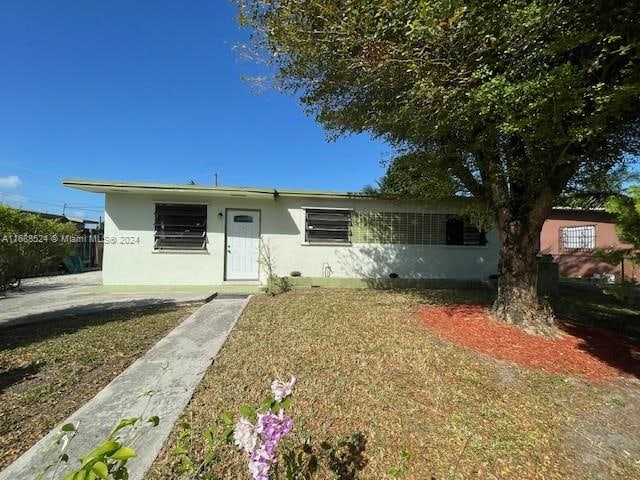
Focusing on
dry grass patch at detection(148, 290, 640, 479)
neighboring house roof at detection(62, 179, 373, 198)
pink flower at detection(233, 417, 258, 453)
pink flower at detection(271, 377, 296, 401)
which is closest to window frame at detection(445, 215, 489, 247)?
neighboring house roof at detection(62, 179, 373, 198)

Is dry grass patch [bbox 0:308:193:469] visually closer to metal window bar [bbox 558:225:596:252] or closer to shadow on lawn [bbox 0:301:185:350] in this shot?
shadow on lawn [bbox 0:301:185:350]

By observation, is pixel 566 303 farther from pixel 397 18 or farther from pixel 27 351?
pixel 27 351

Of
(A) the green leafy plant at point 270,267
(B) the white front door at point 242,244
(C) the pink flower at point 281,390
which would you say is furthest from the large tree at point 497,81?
(B) the white front door at point 242,244

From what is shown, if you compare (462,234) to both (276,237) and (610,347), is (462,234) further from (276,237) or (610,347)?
(610,347)

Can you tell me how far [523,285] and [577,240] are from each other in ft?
45.8

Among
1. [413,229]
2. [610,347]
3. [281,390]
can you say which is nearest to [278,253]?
[413,229]

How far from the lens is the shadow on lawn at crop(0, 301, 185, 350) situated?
18.3 ft

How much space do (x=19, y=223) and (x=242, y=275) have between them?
5.95m

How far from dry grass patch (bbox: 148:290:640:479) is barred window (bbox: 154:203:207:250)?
5665 millimetres

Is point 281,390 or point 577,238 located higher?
point 577,238

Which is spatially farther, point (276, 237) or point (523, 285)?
Answer: point (276, 237)

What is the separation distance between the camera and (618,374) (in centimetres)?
442

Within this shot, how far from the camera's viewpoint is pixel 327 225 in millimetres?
11078

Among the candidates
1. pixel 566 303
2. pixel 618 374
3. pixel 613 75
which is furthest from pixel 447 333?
pixel 566 303
